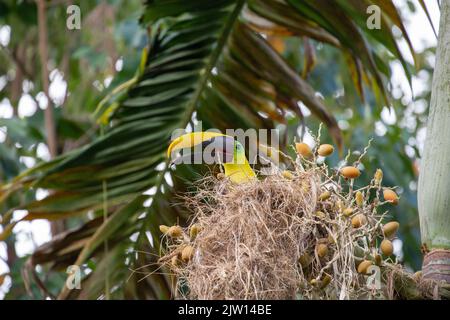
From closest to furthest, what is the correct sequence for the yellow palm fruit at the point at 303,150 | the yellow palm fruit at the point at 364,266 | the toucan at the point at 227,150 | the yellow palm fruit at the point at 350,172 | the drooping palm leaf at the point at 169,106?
the yellow palm fruit at the point at 364,266 → the yellow palm fruit at the point at 350,172 → the yellow palm fruit at the point at 303,150 → the toucan at the point at 227,150 → the drooping palm leaf at the point at 169,106

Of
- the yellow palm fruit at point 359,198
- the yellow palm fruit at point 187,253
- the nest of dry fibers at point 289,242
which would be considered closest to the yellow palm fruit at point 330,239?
the nest of dry fibers at point 289,242

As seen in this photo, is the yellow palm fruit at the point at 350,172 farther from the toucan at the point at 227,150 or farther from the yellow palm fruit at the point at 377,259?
the toucan at the point at 227,150

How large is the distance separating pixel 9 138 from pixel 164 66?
7.81ft

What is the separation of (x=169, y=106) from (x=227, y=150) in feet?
2.61

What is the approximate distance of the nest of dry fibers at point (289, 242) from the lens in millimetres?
2223

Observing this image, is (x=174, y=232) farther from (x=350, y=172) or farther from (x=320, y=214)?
(x=350, y=172)

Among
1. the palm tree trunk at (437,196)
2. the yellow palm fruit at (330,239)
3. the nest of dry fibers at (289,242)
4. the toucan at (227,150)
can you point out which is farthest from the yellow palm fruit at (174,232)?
the palm tree trunk at (437,196)

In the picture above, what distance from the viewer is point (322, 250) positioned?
2.26 meters

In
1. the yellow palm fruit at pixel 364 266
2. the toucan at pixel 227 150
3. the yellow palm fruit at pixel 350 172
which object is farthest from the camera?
the toucan at pixel 227 150

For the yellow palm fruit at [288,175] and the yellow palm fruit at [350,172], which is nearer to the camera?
the yellow palm fruit at [350,172]

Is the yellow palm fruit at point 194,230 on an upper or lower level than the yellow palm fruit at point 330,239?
upper

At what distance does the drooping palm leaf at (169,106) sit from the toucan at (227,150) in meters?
0.33

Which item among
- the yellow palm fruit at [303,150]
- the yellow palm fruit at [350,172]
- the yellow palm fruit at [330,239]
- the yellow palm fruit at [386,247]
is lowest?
the yellow palm fruit at [386,247]
